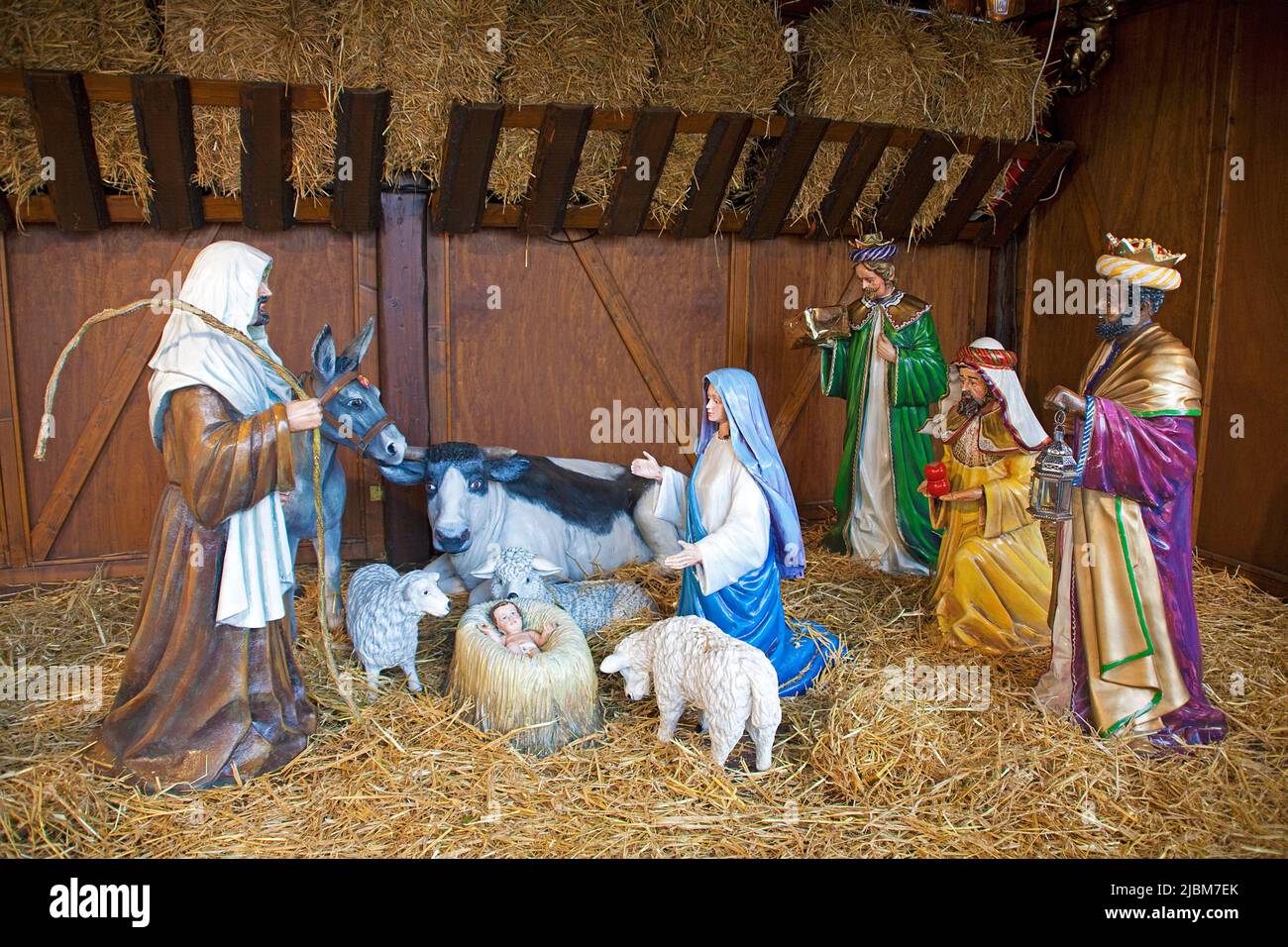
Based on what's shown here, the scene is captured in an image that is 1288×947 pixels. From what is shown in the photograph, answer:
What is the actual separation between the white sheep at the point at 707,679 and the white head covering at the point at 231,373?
143cm

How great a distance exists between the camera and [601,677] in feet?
16.9

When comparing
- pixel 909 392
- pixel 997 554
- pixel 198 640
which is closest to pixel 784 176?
pixel 909 392

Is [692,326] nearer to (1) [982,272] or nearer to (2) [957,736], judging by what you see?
(1) [982,272]

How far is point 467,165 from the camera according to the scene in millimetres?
6191

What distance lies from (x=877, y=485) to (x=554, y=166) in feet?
9.00

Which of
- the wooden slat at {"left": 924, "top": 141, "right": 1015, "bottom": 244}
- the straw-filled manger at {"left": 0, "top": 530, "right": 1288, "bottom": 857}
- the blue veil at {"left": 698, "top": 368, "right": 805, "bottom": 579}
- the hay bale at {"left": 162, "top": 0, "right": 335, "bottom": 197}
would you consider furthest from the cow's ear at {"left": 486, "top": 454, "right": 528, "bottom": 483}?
the wooden slat at {"left": 924, "top": 141, "right": 1015, "bottom": 244}

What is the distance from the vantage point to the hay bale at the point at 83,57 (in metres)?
5.06

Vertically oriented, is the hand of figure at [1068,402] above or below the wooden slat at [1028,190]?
below

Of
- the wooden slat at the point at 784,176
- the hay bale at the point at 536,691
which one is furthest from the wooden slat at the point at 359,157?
the hay bale at the point at 536,691

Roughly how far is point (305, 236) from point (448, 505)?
79.8 inches

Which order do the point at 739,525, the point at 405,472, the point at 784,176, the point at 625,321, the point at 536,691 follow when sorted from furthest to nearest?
the point at 625,321 → the point at 784,176 → the point at 405,472 → the point at 739,525 → the point at 536,691

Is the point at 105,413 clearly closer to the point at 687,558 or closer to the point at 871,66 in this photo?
the point at 687,558

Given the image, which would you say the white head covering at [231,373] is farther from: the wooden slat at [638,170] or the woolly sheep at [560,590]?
the wooden slat at [638,170]

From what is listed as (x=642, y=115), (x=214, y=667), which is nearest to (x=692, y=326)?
(x=642, y=115)
